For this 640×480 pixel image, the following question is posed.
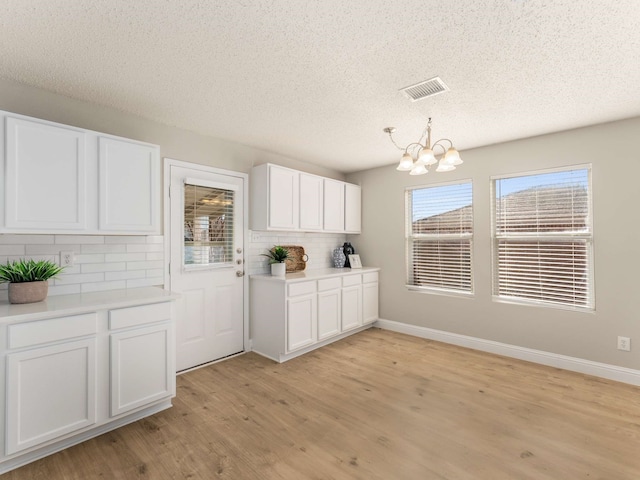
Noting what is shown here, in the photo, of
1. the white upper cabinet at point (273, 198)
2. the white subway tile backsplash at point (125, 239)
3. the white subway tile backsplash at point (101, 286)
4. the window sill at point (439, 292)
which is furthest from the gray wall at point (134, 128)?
the window sill at point (439, 292)

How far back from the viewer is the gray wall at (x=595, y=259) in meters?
3.02

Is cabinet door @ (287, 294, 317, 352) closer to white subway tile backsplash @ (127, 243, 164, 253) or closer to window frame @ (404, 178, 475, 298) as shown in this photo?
white subway tile backsplash @ (127, 243, 164, 253)

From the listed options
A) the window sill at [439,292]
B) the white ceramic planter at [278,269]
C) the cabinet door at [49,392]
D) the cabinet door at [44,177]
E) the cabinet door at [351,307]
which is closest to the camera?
the cabinet door at [49,392]

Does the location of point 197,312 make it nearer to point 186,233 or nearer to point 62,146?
point 186,233

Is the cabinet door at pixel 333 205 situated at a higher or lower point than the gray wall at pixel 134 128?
lower

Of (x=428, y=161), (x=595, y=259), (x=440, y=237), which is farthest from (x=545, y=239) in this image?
(x=428, y=161)

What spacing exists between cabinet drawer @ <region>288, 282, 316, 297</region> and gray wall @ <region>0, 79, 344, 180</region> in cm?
149

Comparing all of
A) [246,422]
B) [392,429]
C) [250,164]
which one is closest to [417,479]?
[392,429]

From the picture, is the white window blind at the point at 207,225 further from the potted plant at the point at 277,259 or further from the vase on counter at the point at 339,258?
the vase on counter at the point at 339,258

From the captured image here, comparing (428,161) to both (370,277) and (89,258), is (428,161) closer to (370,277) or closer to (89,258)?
(370,277)

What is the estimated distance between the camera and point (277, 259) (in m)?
3.94

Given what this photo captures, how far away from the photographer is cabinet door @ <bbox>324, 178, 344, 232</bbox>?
449 cm

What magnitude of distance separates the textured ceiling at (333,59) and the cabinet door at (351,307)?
2.18 meters

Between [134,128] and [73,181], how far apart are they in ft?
2.97
